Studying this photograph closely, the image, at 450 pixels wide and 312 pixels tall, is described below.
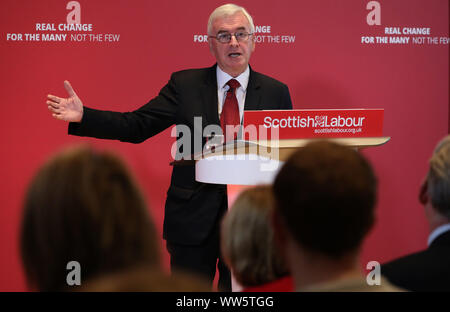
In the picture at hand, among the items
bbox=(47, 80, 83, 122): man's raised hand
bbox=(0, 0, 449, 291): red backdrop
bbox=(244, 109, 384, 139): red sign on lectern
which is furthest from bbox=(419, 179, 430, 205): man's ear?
bbox=(0, 0, 449, 291): red backdrop

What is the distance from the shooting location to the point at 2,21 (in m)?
3.46

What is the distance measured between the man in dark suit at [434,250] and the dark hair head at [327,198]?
1.85 ft

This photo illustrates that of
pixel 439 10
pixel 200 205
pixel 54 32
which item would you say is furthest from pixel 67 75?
pixel 439 10

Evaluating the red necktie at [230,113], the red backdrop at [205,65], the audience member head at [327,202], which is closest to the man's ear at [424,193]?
the audience member head at [327,202]

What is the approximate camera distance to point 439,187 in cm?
163

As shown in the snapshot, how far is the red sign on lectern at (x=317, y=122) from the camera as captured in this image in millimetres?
1838

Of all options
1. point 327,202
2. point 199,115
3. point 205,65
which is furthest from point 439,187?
point 205,65

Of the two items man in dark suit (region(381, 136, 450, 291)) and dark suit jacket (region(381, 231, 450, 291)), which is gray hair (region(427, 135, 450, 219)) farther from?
dark suit jacket (region(381, 231, 450, 291))

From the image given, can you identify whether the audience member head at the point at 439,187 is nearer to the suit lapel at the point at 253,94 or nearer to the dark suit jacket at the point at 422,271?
the dark suit jacket at the point at 422,271

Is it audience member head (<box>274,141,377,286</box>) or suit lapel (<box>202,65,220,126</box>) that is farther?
suit lapel (<box>202,65,220,126</box>)

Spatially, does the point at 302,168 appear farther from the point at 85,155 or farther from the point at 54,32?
the point at 54,32

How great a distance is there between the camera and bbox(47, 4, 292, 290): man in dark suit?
89.4 inches

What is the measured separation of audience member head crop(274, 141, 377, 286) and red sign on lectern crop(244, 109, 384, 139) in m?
0.82
